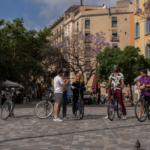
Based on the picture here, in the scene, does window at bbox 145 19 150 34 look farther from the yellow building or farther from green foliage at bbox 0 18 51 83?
green foliage at bbox 0 18 51 83

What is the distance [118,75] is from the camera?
10.9 m

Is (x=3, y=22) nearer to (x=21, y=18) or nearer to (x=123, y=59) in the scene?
(x=21, y=18)

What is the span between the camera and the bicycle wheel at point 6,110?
11.2 meters

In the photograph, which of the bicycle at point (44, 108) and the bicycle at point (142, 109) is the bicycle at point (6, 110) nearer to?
the bicycle at point (44, 108)

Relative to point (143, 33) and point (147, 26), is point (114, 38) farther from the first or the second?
point (147, 26)

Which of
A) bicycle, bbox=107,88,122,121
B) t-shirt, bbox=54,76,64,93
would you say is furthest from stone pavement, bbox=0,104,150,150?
t-shirt, bbox=54,76,64,93

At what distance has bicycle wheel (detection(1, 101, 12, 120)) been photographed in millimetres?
11203

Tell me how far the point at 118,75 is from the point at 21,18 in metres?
39.6

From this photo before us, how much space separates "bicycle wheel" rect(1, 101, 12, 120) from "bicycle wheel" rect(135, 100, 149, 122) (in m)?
4.56

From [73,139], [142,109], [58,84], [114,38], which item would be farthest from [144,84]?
[114,38]

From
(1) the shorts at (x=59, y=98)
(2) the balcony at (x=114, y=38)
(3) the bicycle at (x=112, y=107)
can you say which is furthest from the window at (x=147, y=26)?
(2) the balcony at (x=114, y=38)

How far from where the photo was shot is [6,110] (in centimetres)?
1133

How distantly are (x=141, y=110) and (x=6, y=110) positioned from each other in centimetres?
476

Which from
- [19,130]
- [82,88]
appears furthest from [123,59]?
[19,130]
